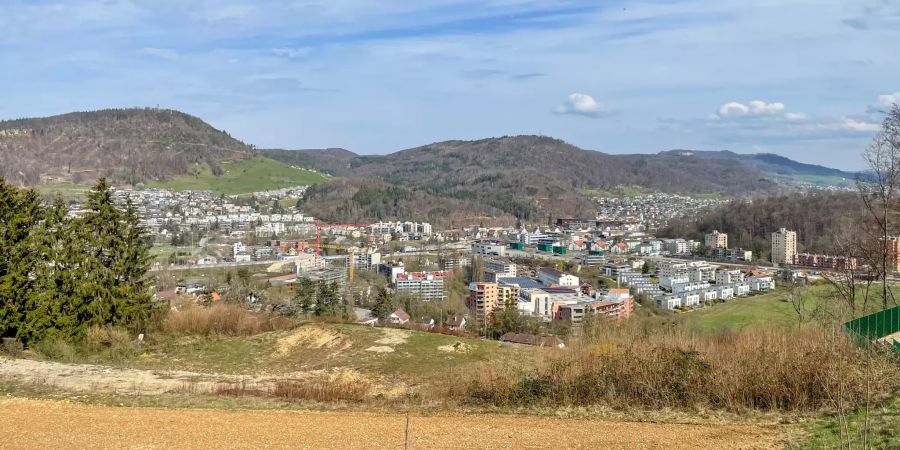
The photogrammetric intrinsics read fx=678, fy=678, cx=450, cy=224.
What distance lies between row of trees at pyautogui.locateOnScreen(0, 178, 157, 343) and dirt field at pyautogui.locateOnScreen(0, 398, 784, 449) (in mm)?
5005

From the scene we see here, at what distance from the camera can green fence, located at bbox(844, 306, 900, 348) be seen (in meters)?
8.68

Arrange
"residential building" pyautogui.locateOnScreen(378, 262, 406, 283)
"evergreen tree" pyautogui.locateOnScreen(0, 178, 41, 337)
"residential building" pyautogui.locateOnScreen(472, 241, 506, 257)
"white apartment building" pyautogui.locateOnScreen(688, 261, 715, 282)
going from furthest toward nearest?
"residential building" pyautogui.locateOnScreen(472, 241, 506, 257) → "white apartment building" pyautogui.locateOnScreen(688, 261, 715, 282) → "residential building" pyautogui.locateOnScreen(378, 262, 406, 283) → "evergreen tree" pyautogui.locateOnScreen(0, 178, 41, 337)

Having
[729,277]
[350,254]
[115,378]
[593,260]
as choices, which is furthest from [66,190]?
[115,378]

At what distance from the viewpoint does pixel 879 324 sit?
28.8 ft

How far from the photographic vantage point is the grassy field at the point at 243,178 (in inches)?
3538

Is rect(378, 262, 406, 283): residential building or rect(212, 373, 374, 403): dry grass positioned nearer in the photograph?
rect(212, 373, 374, 403): dry grass

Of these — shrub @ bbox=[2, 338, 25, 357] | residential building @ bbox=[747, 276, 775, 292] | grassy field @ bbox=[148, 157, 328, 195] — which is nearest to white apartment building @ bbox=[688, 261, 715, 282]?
residential building @ bbox=[747, 276, 775, 292]

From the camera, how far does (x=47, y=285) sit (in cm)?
1195

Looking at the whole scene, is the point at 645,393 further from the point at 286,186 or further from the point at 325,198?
the point at 286,186

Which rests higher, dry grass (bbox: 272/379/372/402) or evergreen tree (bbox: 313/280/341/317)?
dry grass (bbox: 272/379/372/402)

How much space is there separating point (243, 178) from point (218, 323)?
9048cm

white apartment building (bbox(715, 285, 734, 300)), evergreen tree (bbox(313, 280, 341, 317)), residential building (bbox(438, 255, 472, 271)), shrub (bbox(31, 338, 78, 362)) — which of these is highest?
shrub (bbox(31, 338, 78, 362))

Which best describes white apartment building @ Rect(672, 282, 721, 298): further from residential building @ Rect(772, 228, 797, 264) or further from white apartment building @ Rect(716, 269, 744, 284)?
residential building @ Rect(772, 228, 797, 264)

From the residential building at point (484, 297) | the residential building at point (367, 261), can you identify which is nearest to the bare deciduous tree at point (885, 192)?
the residential building at point (484, 297)
